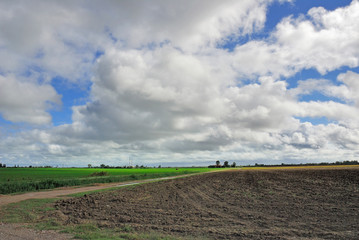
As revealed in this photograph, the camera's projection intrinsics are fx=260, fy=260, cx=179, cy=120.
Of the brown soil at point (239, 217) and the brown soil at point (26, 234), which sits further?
the brown soil at point (239, 217)

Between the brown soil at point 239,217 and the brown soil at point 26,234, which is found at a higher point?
the brown soil at point 239,217

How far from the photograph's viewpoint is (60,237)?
410 inches

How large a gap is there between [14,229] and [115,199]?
9.59m

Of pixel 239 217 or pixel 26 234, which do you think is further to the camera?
pixel 239 217

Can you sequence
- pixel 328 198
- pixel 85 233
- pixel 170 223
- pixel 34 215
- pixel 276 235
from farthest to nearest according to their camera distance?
1. pixel 328 198
2. pixel 34 215
3. pixel 170 223
4. pixel 85 233
5. pixel 276 235

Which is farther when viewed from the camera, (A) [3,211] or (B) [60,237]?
(A) [3,211]

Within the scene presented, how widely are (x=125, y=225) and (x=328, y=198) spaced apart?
52.0 ft

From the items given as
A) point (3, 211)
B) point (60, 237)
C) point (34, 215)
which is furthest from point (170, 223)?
point (3, 211)

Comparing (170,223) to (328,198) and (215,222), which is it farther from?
(328,198)

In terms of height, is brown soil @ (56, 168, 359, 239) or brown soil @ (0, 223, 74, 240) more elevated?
brown soil @ (56, 168, 359, 239)

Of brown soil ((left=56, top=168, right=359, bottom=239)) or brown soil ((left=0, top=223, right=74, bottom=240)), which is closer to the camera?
brown soil ((left=0, top=223, right=74, bottom=240))

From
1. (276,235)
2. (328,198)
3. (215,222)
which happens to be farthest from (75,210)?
(328,198)

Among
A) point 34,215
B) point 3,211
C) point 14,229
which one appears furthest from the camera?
point 3,211

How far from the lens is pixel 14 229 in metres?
11.9
